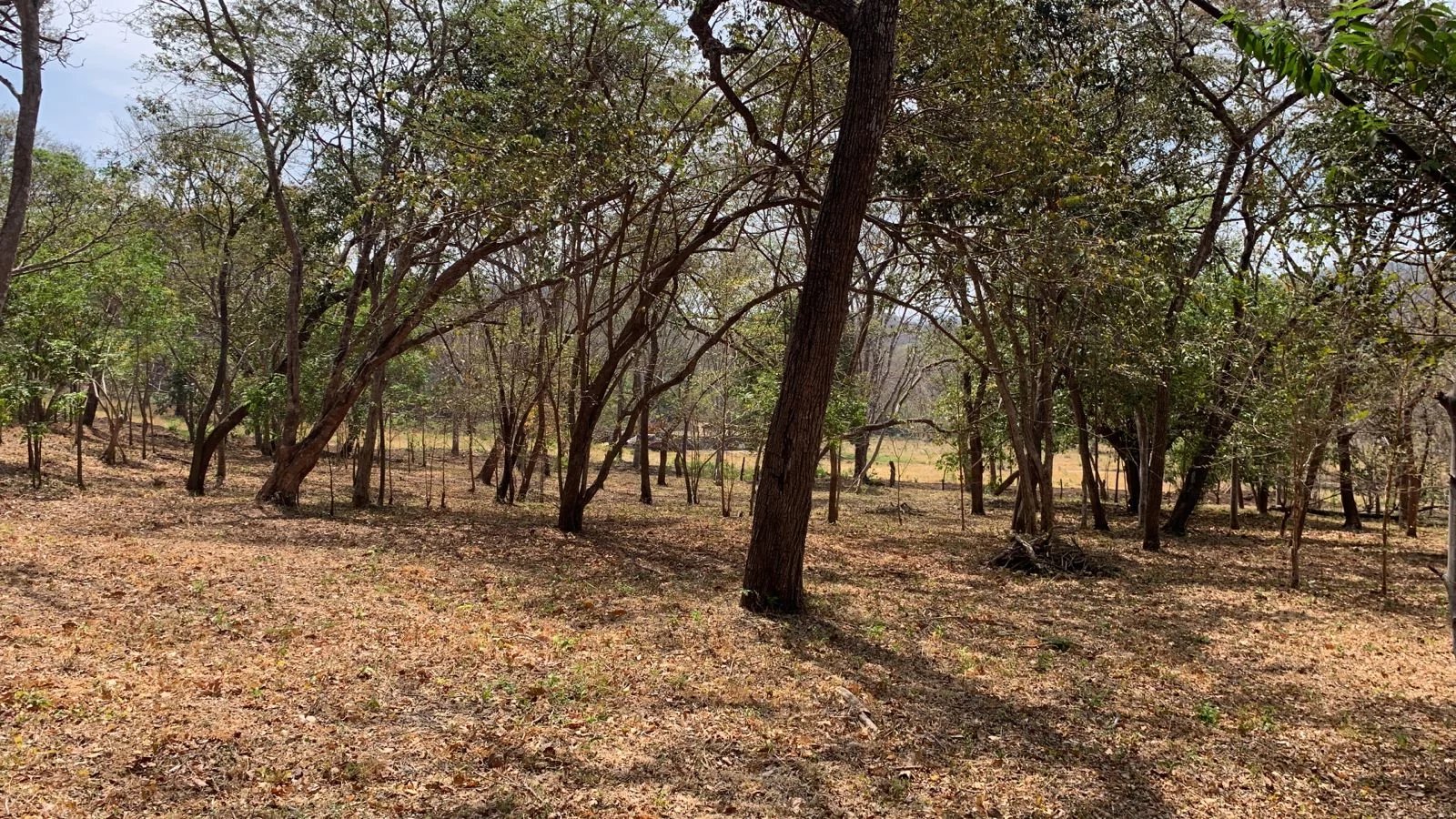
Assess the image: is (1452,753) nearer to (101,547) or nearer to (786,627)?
(786,627)

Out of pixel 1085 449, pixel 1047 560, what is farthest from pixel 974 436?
pixel 1047 560

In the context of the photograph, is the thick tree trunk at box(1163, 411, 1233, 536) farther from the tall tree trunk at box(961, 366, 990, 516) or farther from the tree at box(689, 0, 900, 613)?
the tree at box(689, 0, 900, 613)

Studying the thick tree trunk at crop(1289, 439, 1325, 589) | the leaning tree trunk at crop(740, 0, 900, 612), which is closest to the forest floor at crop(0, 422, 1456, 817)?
the thick tree trunk at crop(1289, 439, 1325, 589)

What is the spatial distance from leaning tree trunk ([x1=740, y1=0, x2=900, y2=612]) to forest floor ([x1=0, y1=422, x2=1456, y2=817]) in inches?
48.6

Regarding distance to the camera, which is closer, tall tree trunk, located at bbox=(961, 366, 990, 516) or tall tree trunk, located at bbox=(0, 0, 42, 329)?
tall tree trunk, located at bbox=(0, 0, 42, 329)

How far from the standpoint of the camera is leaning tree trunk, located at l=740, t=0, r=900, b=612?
6223mm

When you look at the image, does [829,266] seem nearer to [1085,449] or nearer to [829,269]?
[829,269]

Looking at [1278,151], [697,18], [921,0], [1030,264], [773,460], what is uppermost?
[1278,151]

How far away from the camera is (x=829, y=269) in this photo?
6391 millimetres

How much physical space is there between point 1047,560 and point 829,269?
616 centimetres

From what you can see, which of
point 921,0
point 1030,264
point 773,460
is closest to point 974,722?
point 773,460

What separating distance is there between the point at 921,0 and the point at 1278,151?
899 centimetres

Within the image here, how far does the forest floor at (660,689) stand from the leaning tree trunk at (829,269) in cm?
123

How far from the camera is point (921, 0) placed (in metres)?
8.09
